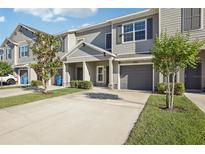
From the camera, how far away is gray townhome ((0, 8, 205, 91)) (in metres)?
11.4

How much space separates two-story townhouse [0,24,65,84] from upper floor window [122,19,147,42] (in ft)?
48.5

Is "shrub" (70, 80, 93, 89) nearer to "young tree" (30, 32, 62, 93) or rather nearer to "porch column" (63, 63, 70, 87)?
"porch column" (63, 63, 70, 87)

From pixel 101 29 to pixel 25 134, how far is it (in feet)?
47.0

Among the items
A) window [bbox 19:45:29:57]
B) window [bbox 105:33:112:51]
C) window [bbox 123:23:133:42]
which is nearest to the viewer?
window [bbox 123:23:133:42]

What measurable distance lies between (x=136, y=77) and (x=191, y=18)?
6228mm

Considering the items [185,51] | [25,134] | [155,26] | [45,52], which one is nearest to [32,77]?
[45,52]

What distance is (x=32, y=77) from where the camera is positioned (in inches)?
871

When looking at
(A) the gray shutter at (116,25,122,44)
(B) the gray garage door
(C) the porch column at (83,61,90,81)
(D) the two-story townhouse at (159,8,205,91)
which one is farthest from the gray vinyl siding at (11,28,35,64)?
(D) the two-story townhouse at (159,8,205,91)

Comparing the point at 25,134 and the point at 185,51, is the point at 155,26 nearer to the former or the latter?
the point at 185,51

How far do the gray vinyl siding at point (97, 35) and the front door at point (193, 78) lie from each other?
28.3ft

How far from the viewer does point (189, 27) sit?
36.0ft

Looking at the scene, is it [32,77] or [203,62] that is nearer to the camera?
[203,62]
